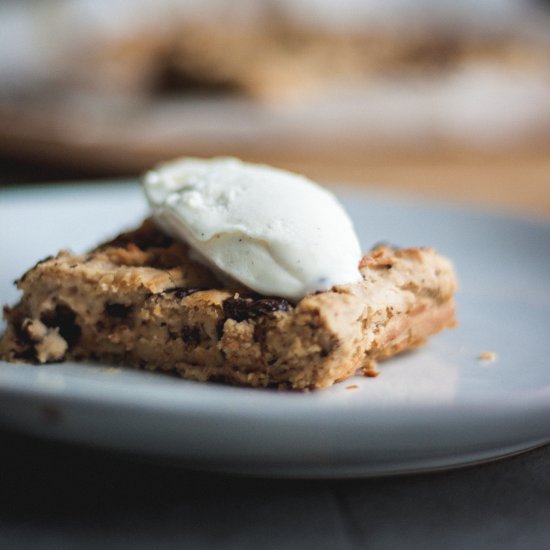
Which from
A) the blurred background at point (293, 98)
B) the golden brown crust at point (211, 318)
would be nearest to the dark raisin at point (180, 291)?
the golden brown crust at point (211, 318)

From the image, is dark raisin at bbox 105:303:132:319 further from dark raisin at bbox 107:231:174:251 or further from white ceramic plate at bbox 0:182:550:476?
dark raisin at bbox 107:231:174:251

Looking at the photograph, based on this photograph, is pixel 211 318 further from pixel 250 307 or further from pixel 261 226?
pixel 261 226

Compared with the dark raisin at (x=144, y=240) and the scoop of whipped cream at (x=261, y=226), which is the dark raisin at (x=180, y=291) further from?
the dark raisin at (x=144, y=240)

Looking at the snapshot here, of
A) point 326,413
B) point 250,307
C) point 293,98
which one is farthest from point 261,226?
point 293,98

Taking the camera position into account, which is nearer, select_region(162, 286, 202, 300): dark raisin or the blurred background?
select_region(162, 286, 202, 300): dark raisin

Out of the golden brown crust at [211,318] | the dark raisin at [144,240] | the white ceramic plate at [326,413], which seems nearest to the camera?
the white ceramic plate at [326,413]

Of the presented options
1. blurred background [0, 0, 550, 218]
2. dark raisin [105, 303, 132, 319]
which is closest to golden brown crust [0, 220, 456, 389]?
dark raisin [105, 303, 132, 319]

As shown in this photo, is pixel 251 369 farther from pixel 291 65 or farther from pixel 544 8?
pixel 544 8
